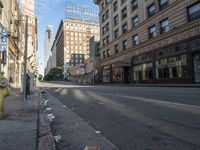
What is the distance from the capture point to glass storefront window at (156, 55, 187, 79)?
88.3ft

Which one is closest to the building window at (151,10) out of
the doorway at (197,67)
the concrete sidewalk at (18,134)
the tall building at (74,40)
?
the doorway at (197,67)

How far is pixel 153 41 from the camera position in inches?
1303

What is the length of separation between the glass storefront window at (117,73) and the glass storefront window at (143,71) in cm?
552

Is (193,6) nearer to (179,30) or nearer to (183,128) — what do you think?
(179,30)

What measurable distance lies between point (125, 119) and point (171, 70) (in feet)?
77.6

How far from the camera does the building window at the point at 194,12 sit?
25.3 metres

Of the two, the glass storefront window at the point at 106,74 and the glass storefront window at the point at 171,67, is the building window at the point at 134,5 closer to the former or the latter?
the glass storefront window at the point at 171,67

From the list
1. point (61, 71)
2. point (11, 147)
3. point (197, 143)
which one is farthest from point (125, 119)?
point (61, 71)

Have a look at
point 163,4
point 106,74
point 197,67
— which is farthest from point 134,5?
point 197,67

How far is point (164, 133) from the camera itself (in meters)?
5.09

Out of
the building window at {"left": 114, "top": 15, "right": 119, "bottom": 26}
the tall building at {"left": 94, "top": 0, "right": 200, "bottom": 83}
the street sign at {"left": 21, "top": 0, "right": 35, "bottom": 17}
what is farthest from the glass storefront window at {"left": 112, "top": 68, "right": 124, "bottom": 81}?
the street sign at {"left": 21, "top": 0, "right": 35, "bottom": 17}

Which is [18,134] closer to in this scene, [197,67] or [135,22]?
[197,67]

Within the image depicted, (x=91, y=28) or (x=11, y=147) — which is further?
(x=91, y=28)

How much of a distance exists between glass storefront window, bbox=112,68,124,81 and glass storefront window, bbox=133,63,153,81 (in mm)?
5520
